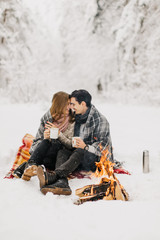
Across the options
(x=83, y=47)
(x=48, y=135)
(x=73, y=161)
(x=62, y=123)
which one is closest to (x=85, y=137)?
(x=62, y=123)

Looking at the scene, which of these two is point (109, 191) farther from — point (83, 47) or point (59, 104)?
point (83, 47)

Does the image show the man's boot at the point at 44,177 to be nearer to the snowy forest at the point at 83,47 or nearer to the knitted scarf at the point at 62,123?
the knitted scarf at the point at 62,123

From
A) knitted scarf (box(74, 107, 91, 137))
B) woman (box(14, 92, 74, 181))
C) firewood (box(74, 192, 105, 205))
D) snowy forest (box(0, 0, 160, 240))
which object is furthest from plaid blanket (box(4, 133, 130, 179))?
firewood (box(74, 192, 105, 205))

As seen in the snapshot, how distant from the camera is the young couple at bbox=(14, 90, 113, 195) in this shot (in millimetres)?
3330

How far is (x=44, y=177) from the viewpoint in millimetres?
2836

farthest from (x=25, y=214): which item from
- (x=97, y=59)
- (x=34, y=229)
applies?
(x=97, y=59)

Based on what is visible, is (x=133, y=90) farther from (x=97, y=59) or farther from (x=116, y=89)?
(x=97, y=59)

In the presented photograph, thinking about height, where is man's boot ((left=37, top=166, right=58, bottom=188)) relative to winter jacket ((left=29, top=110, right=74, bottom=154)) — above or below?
below

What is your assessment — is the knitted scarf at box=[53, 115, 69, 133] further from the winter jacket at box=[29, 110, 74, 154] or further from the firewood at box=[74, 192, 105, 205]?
the firewood at box=[74, 192, 105, 205]

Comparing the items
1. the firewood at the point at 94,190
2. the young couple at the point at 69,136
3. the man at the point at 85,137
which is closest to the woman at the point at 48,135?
the young couple at the point at 69,136

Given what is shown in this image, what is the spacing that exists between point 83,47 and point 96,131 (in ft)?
41.0

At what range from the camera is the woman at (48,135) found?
3.35 meters

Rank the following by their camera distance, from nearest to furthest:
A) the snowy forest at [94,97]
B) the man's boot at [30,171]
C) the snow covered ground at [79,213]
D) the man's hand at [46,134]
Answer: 1. the snow covered ground at [79,213]
2. the snowy forest at [94,97]
3. the man's boot at [30,171]
4. the man's hand at [46,134]

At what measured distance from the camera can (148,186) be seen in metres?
3.31
